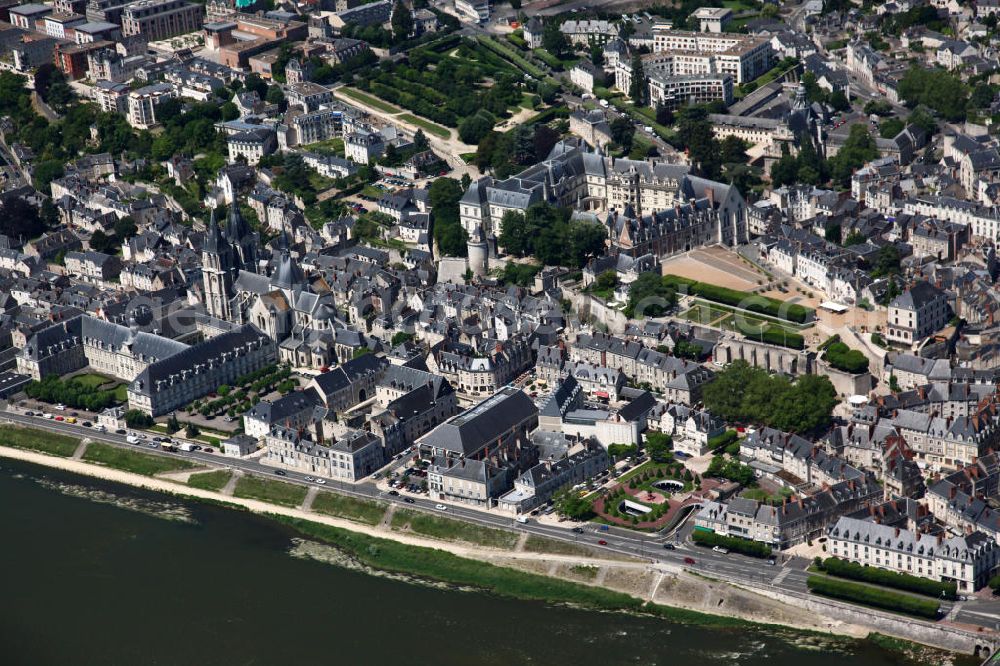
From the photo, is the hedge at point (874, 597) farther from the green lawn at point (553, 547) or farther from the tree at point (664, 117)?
the tree at point (664, 117)

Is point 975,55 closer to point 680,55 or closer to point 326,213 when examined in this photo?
point 680,55

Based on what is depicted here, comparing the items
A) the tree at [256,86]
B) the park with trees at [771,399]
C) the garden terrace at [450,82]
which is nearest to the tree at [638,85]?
the garden terrace at [450,82]

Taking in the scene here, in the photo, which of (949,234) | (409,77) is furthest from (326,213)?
(949,234)

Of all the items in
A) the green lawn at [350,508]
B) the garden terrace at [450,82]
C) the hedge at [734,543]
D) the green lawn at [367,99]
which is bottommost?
the green lawn at [350,508]

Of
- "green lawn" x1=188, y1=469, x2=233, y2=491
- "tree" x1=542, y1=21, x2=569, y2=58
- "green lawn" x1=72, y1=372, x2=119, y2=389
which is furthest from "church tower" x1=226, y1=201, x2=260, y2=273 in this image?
"tree" x1=542, y1=21, x2=569, y2=58

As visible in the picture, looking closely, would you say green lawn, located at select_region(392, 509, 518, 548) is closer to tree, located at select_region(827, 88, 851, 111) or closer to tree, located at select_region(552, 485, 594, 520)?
tree, located at select_region(552, 485, 594, 520)

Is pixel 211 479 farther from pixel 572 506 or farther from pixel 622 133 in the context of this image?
pixel 622 133
